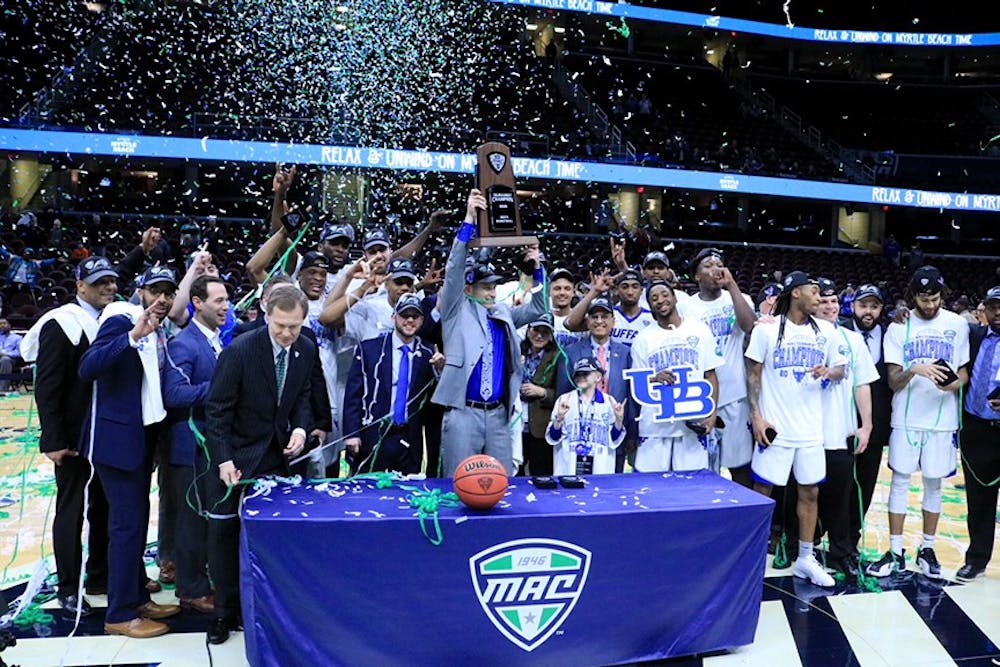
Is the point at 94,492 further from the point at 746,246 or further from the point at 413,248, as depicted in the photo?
the point at 746,246

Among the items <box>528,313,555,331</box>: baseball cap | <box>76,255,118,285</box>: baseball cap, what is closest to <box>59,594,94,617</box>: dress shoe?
<box>76,255,118,285</box>: baseball cap

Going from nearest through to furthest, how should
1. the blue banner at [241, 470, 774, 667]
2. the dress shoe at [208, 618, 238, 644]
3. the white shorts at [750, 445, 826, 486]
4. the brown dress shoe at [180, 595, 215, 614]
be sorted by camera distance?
the blue banner at [241, 470, 774, 667] → the dress shoe at [208, 618, 238, 644] → the brown dress shoe at [180, 595, 215, 614] → the white shorts at [750, 445, 826, 486]

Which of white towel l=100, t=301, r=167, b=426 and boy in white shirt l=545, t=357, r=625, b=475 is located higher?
white towel l=100, t=301, r=167, b=426

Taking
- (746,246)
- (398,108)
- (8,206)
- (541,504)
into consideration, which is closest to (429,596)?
(541,504)

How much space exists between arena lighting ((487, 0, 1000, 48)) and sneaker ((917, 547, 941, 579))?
24135 mm

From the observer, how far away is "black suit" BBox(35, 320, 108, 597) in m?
4.23

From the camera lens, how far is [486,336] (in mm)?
4676

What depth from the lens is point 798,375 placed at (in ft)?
16.4

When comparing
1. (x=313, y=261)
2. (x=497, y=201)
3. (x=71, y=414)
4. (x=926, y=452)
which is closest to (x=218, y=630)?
(x=71, y=414)

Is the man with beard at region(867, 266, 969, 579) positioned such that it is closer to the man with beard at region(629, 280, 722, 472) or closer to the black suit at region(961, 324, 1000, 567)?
the black suit at region(961, 324, 1000, 567)

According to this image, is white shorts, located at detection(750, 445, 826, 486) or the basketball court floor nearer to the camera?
the basketball court floor

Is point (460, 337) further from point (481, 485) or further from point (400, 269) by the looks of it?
point (481, 485)

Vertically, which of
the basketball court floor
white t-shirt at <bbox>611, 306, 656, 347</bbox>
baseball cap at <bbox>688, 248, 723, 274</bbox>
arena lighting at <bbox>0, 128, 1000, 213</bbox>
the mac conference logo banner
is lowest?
the basketball court floor

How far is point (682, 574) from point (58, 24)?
25945 mm
